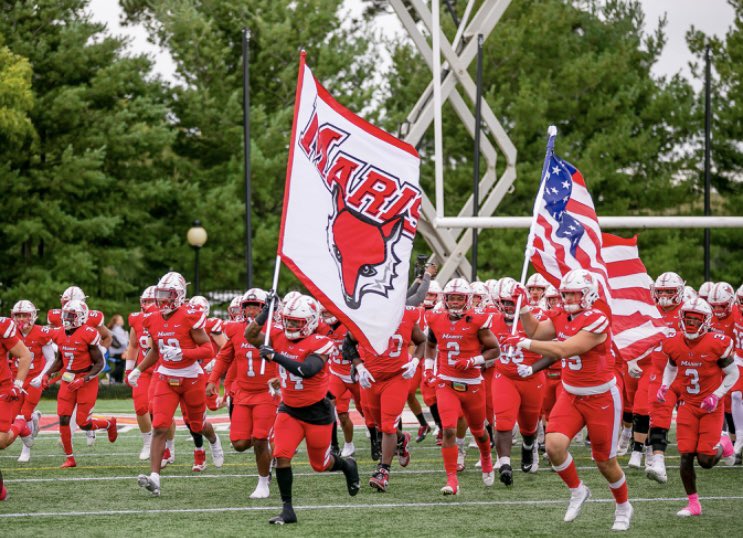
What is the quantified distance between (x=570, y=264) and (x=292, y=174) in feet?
9.42

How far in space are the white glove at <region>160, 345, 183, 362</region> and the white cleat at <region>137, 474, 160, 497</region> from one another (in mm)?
1210

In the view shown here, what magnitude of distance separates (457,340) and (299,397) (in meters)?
2.48

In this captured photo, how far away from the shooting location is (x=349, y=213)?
11.0 metres

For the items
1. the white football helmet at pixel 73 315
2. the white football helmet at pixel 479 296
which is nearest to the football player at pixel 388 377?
the white football helmet at pixel 479 296

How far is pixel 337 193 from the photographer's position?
35.8 feet

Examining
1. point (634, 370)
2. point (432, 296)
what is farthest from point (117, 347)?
point (634, 370)

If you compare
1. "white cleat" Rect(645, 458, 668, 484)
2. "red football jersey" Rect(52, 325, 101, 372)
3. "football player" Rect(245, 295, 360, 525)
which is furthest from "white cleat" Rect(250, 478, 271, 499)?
"white cleat" Rect(645, 458, 668, 484)

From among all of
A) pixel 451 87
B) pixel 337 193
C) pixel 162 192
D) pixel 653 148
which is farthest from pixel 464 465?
pixel 653 148

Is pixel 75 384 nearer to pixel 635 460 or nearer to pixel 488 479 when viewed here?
pixel 488 479

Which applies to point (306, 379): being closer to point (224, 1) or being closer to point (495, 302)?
point (495, 302)

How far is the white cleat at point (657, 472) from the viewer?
12.3 metres

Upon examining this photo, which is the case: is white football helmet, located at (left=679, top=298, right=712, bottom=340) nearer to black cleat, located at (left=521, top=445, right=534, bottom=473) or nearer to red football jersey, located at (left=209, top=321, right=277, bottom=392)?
black cleat, located at (left=521, top=445, right=534, bottom=473)

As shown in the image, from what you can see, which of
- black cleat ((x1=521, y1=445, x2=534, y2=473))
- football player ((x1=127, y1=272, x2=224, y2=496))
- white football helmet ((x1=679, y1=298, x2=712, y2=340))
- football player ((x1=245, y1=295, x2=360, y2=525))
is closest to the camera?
football player ((x1=245, y1=295, x2=360, y2=525))

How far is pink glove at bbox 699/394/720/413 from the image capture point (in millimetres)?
11062
